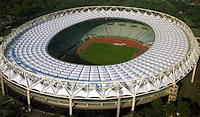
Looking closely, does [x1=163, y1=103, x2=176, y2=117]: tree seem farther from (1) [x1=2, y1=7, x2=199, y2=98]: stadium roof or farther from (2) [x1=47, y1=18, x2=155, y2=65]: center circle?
(2) [x1=47, y1=18, x2=155, y2=65]: center circle

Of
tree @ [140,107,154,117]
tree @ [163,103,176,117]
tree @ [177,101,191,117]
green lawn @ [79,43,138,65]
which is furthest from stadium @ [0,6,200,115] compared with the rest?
tree @ [177,101,191,117]

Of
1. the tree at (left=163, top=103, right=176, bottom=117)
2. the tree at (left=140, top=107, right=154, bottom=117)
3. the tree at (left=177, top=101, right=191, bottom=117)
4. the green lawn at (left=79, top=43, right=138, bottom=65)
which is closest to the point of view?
the tree at (left=140, top=107, right=154, bottom=117)

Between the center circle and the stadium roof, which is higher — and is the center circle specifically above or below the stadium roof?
below

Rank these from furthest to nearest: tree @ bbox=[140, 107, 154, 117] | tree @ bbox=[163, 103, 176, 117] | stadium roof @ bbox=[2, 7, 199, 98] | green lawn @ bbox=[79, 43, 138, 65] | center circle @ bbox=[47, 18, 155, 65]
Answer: center circle @ bbox=[47, 18, 155, 65] < green lawn @ bbox=[79, 43, 138, 65] < tree @ bbox=[163, 103, 176, 117] < tree @ bbox=[140, 107, 154, 117] < stadium roof @ bbox=[2, 7, 199, 98]

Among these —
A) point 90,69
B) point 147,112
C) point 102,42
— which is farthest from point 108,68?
point 102,42

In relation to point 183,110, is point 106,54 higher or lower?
lower

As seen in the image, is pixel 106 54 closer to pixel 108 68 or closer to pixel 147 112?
pixel 108 68

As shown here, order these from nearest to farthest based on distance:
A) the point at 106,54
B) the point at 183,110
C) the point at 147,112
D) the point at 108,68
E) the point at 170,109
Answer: the point at 147,112 < the point at 170,109 < the point at 183,110 < the point at 108,68 < the point at 106,54

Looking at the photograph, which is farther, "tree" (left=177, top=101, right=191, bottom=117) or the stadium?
"tree" (left=177, top=101, right=191, bottom=117)

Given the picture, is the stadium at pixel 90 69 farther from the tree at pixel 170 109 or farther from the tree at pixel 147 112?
the tree at pixel 170 109
